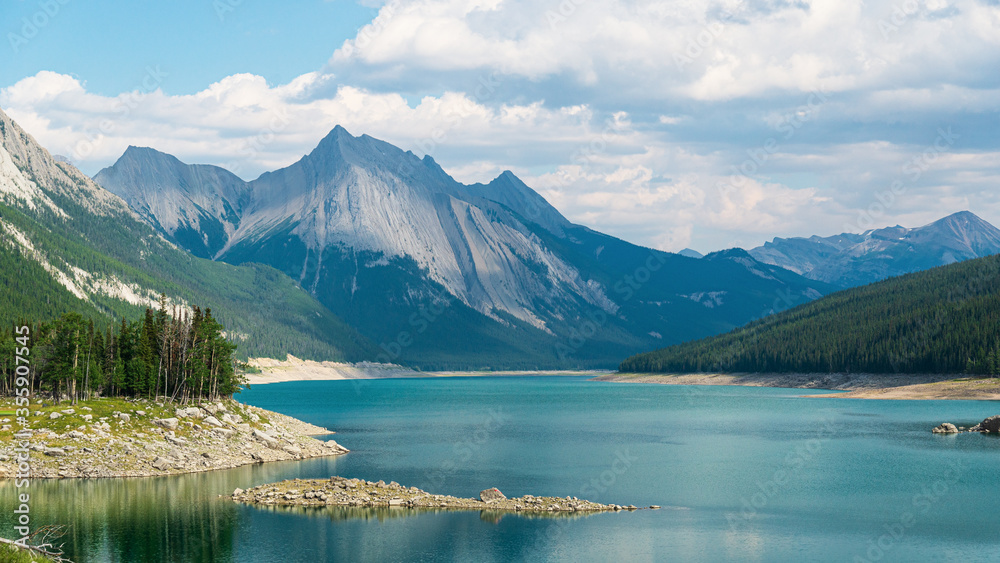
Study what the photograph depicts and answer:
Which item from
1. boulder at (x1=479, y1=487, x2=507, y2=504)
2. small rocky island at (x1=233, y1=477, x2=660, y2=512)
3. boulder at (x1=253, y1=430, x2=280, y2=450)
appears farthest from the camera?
boulder at (x1=253, y1=430, x2=280, y2=450)

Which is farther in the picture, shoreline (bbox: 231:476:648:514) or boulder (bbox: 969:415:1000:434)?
boulder (bbox: 969:415:1000:434)

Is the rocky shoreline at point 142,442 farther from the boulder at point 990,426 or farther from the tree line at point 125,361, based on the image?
the boulder at point 990,426

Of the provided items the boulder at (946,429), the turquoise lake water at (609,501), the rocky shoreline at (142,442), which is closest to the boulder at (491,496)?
the turquoise lake water at (609,501)

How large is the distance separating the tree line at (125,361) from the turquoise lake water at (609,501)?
21.5 metres

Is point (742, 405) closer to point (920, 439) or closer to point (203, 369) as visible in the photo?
point (920, 439)

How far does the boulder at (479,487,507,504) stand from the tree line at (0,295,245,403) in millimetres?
47689

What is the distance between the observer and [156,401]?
98.7 m

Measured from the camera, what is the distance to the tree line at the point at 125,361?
96625mm

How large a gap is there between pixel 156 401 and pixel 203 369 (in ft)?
32.5

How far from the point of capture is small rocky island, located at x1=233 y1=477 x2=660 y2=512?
70.9m

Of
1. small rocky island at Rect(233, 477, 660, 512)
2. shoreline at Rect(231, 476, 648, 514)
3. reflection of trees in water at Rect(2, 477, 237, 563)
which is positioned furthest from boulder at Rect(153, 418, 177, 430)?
small rocky island at Rect(233, 477, 660, 512)

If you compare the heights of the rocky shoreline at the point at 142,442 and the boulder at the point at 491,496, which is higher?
the rocky shoreline at the point at 142,442

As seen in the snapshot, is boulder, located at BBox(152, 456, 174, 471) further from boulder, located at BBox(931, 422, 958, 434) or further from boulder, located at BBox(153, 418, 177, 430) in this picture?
boulder, located at BBox(931, 422, 958, 434)

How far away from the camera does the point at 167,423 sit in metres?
91.8
